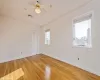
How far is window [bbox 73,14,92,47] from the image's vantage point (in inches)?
137

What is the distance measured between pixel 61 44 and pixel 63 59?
32.3 inches

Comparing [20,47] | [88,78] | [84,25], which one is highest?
[84,25]

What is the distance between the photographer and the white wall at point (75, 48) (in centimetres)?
304

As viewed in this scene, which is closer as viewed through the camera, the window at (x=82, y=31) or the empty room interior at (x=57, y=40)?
the empty room interior at (x=57, y=40)

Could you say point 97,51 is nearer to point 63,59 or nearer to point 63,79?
point 63,79

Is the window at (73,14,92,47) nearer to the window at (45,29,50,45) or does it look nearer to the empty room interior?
the empty room interior

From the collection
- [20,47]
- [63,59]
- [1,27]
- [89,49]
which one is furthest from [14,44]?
[89,49]

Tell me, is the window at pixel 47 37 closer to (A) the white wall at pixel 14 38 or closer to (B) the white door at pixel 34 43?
(B) the white door at pixel 34 43

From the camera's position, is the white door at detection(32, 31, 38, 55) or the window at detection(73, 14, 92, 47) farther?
the white door at detection(32, 31, 38, 55)

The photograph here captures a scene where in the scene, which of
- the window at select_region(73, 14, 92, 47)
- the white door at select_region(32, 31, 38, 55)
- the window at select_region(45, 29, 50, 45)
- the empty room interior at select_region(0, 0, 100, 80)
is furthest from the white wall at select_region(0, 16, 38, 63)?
the window at select_region(73, 14, 92, 47)

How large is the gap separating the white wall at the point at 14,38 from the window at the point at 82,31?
398cm

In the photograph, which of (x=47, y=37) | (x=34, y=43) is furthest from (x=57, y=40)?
(x=34, y=43)

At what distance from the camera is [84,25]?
3707mm

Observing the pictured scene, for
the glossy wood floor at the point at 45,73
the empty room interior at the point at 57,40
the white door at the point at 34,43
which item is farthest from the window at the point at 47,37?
the glossy wood floor at the point at 45,73
